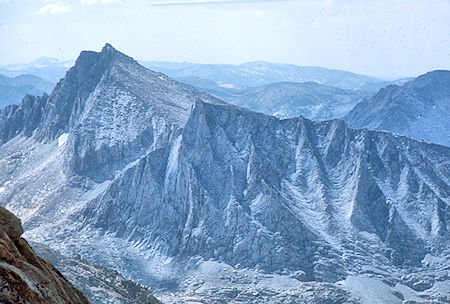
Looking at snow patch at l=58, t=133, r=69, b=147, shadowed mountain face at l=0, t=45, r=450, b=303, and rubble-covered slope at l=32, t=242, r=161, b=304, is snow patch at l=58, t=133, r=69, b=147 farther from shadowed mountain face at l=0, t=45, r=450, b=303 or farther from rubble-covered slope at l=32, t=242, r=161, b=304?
rubble-covered slope at l=32, t=242, r=161, b=304

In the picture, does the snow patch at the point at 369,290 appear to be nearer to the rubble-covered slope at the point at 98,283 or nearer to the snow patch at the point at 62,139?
the rubble-covered slope at the point at 98,283

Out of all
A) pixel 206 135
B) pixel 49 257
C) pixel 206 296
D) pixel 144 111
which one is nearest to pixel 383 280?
pixel 206 296

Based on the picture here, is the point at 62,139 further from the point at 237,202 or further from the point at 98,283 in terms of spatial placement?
the point at 98,283

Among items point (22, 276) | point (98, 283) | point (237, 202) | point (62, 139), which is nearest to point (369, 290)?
Result: point (237, 202)

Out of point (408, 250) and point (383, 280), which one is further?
point (408, 250)

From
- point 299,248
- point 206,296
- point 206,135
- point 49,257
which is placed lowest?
point 206,296

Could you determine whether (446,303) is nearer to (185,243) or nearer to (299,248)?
(299,248)

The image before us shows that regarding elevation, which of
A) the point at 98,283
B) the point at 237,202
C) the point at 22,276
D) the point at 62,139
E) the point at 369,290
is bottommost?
the point at 369,290
